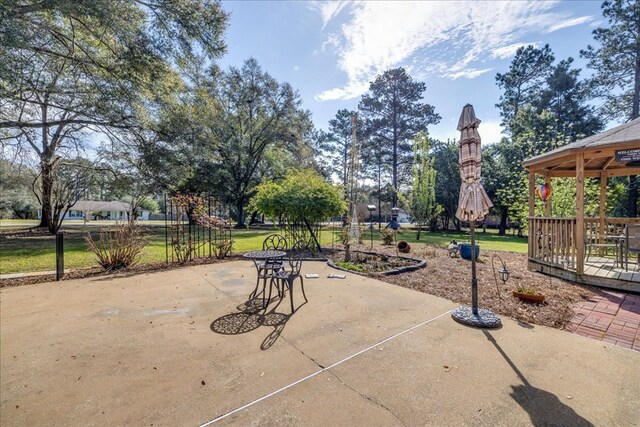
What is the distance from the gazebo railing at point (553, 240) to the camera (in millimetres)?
5744

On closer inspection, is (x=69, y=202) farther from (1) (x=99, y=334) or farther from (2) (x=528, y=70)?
(2) (x=528, y=70)

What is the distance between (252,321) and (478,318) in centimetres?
296

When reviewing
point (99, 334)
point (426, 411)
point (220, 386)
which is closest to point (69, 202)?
point (99, 334)

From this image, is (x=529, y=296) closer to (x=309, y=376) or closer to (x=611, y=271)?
(x=611, y=271)

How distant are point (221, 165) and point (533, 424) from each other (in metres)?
23.6

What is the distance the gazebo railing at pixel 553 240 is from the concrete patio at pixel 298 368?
3.64 meters

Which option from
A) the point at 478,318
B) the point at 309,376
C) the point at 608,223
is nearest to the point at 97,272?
the point at 309,376

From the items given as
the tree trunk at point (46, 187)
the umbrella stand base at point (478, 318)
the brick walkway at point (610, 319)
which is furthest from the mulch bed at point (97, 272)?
the tree trunk at point (46, 187)

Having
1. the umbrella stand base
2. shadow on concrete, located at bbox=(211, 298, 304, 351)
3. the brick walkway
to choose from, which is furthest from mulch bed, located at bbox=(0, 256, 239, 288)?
the brick walkway

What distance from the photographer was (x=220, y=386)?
2.25 meters

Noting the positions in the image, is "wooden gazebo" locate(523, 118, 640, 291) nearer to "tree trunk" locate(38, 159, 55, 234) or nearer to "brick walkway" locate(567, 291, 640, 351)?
"brick walkway" locate(567, 291, 640, 351)

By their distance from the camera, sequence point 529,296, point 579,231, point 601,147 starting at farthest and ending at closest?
point 579,231, point 601,147, point 529,296

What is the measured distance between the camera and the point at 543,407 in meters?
2.00

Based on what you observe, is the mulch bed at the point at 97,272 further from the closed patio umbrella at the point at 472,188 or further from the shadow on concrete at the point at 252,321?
the closed patio umbrella at the point at 472,188
